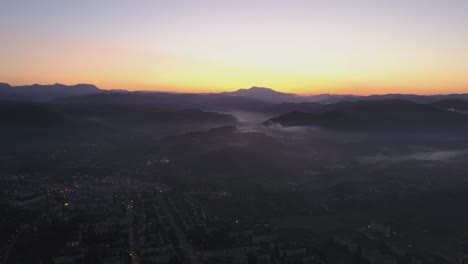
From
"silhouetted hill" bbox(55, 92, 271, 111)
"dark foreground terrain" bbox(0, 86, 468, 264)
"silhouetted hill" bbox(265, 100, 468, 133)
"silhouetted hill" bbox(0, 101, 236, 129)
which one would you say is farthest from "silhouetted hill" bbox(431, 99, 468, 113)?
"silhouetted hill" bbox(55, 92, 271, 111)

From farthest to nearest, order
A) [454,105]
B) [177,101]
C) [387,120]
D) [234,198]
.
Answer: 1. [177,101]
2. [454,105]
3. [387,120]
4. [234,198]

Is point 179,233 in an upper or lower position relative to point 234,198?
lower

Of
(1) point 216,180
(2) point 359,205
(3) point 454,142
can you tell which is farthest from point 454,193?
(3) point 454,142

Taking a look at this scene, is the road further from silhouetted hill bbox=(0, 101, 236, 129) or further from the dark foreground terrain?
silhouetted hill bbox=(0, 101, 236, 129)

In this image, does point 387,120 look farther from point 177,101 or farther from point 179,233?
point 177,101

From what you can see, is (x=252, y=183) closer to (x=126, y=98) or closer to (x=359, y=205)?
(x=359, y=205)

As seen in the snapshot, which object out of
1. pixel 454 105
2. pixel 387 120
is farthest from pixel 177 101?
pixel 454 105

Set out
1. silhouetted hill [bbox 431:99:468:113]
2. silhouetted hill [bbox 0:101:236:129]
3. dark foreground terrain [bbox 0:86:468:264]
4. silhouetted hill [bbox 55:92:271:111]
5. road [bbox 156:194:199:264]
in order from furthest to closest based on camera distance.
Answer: silhouetted hill [bbox 55:92:271:111]
silhouetted hill [bbox 431:99:468:113]
silhouetted hill [bbox 0:101:236:129]
dark foreground terrain [bbox 0:86:468:264]
road [bbox 156:194:199:264]
